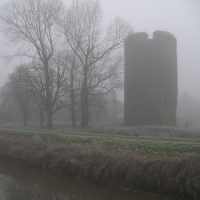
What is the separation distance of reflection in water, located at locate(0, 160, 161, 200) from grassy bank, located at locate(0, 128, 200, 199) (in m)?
0.41

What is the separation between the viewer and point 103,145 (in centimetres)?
1211

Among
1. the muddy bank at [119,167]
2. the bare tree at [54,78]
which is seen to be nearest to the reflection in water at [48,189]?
the muddy bank at [119,167]

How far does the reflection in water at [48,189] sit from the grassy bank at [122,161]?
1.34 feet

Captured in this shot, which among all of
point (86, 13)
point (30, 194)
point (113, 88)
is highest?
point (86, 13)

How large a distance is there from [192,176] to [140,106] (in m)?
17.8

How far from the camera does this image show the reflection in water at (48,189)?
8914 millimetres

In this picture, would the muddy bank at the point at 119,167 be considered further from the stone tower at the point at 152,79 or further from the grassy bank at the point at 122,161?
the stone tower at the point at 152,79

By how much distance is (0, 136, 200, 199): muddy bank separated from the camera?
8.16 meters

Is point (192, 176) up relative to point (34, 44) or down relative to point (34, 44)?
down

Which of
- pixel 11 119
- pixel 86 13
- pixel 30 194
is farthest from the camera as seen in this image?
pixel 11 119

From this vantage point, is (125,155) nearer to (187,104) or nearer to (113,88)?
(113,88)

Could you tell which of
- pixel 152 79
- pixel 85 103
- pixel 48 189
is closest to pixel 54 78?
pixel 85 103

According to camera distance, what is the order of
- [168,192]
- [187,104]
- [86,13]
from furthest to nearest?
[187,104], [86,13], [168,192]

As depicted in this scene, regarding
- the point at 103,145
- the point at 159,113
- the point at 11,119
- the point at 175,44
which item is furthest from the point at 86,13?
the point at 11,119
